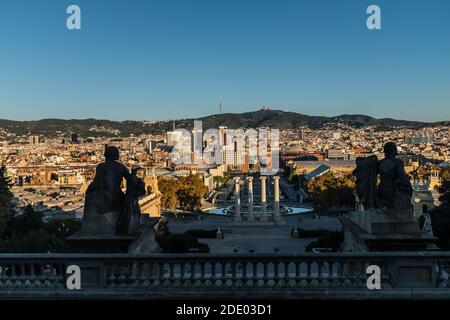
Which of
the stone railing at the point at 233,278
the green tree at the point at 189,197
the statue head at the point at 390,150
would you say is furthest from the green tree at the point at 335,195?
the stone railing at the point at 233,278

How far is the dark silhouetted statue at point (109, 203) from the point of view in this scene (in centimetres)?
794

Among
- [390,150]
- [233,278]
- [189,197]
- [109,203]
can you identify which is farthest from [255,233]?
[233,278]

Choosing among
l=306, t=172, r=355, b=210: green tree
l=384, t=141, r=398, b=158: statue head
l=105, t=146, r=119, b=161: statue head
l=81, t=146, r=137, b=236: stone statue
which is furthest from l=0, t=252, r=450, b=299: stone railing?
l=306, t=172, r=355, b=210: green tree

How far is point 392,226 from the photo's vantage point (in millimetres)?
7922

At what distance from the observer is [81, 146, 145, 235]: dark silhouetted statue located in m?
7.94

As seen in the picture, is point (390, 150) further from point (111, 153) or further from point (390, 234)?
point (111, 153)

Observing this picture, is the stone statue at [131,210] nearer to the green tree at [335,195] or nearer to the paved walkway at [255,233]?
the paved walkway at [255,233]

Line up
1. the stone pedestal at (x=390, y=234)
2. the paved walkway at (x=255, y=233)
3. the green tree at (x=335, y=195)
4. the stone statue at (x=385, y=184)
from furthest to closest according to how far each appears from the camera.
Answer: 1. the green tree at (x=335, y=195)
2. the paved walkway at (x=255, y=233)
3. the stone statue at (x=385, y=184)
4. the stone pedestal at (x=390, y=234)

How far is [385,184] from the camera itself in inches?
323

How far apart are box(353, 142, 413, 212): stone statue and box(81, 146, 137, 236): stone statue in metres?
3.58

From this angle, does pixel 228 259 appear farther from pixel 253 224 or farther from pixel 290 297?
pixel 253 224

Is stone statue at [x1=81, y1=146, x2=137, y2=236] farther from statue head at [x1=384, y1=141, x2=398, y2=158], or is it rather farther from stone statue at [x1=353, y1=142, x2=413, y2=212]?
A: statue head at [x1=384, y1=141, x2=398, y2=158]

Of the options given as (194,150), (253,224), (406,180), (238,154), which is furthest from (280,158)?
(406,180)

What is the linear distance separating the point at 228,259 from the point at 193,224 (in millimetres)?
44606
